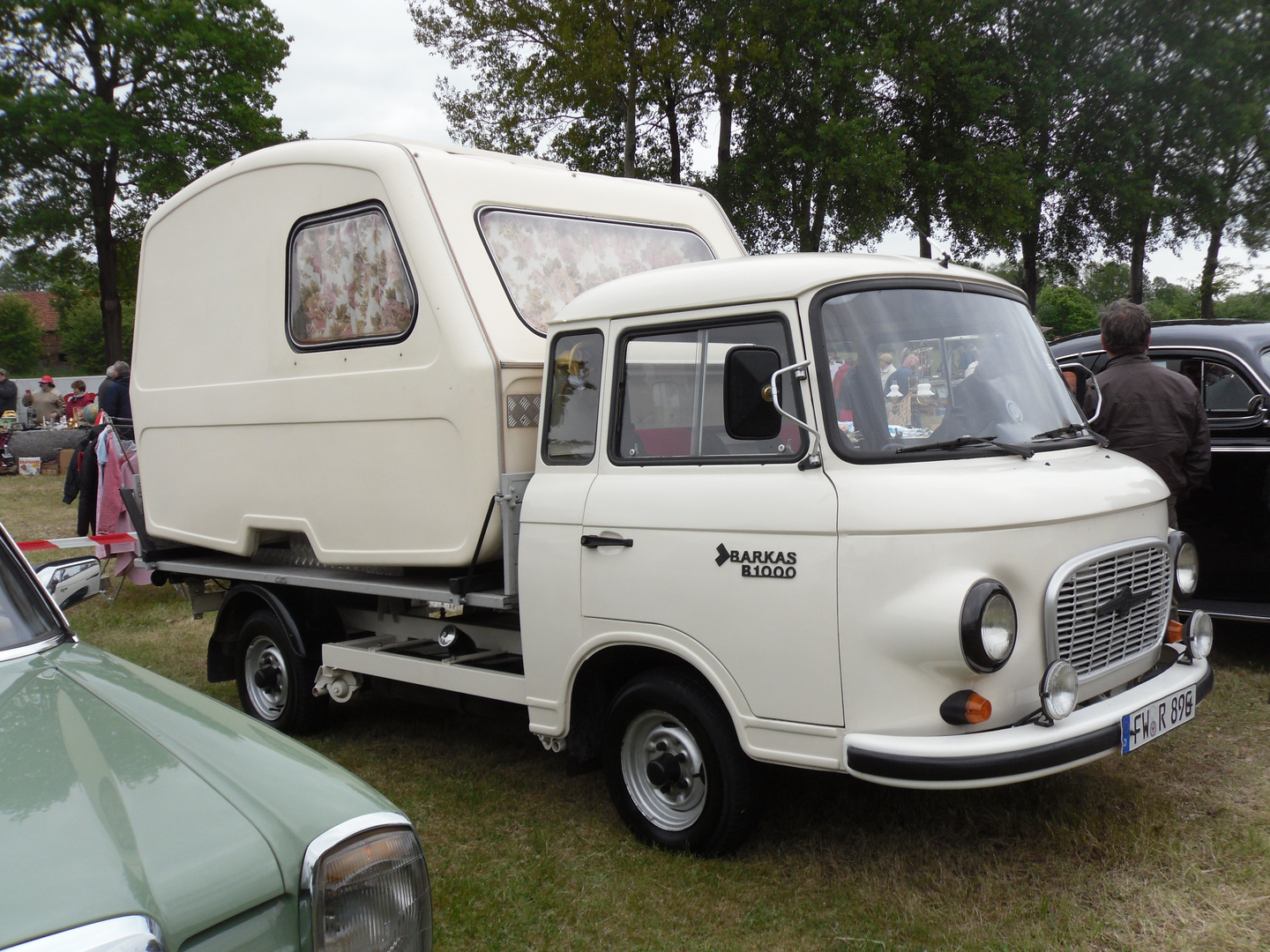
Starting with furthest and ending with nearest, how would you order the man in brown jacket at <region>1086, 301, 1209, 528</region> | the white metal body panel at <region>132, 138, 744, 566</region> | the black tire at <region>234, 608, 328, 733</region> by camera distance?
the black tire at <region>234, 608, 328, 733</region> < the man in brown jacket at <region>1086, 301, 1209, 528</region> < the white metal body panel at <region>132, 138, 744, 566</region>

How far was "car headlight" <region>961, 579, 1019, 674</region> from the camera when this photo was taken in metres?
3.40

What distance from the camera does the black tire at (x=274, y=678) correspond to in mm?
6098

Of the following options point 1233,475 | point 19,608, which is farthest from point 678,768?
point 1233,475

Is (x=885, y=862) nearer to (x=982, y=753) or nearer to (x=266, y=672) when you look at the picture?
(x=982, y=753)

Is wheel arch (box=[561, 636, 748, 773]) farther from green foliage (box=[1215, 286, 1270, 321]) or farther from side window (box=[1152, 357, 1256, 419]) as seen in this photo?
green foliage (box=[1215, 286, 1270, 321])

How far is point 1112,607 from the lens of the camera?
3945 mm

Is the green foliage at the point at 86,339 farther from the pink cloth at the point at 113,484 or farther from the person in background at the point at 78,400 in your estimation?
the pink cloth at the point at 113,484

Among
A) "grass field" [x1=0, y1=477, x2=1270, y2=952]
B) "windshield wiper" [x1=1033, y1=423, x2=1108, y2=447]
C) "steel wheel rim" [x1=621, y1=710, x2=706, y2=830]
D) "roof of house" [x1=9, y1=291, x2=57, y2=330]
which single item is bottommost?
"grass field" [x1=0, y1=477, x2=1270, y2=952]

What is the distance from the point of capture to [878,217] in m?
22.5

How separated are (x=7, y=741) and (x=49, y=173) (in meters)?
32.4

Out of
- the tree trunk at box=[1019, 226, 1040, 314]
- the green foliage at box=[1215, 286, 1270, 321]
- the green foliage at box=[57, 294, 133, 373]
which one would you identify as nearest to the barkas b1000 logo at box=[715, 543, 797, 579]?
the tree trunk at box=[1019, 226, 1040, 314]

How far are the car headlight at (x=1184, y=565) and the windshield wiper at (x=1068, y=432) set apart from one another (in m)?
0.50

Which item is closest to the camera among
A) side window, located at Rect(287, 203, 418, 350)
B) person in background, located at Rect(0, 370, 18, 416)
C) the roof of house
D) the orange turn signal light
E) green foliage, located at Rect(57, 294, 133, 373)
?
the orange turn signal light

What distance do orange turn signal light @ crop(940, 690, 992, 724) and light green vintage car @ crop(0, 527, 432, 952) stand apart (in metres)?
1.94
